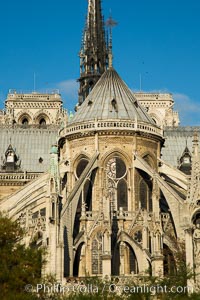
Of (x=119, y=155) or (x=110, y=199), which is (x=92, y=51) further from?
(x=110, y=199)

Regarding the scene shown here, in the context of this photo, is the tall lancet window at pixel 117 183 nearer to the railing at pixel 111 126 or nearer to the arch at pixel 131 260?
the railing at pixel 111 126

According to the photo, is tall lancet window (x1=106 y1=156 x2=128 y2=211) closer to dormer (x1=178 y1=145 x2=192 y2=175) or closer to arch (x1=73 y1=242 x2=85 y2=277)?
arch (x1=73 y1=242 x2=85 y2=277)

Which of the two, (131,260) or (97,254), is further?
(131,260)

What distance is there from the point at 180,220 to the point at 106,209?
532 cm

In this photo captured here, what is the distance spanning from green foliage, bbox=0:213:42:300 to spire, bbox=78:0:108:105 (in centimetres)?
5809

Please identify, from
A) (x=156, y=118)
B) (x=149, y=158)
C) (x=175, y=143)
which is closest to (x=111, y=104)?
(x=149, y=158)

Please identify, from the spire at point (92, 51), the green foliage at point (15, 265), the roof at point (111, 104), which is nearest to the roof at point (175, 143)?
the spire at point (92, 51)

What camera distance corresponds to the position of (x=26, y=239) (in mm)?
67875

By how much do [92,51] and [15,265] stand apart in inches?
2546

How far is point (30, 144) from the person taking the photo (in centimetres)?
9394

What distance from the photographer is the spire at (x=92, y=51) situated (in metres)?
106

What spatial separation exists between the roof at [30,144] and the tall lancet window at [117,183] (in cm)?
1886

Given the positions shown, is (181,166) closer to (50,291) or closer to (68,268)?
(68,268)

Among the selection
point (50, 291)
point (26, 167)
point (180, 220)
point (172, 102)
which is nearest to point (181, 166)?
point (26, 167)
